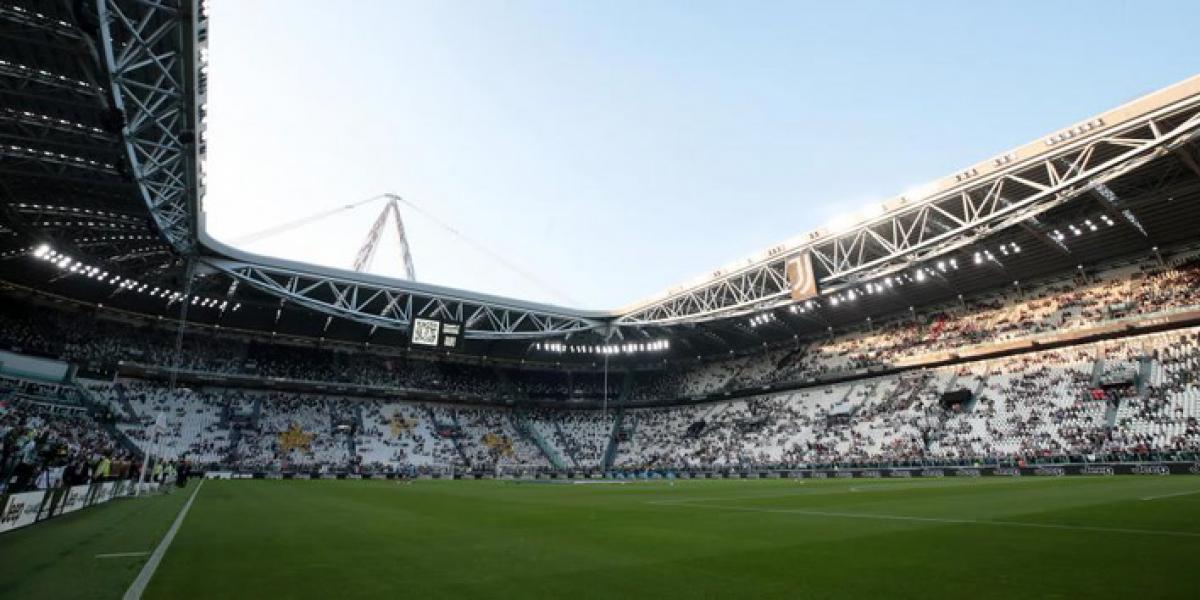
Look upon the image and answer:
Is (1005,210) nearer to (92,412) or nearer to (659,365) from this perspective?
(659,365)

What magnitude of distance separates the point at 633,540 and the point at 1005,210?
2704cm

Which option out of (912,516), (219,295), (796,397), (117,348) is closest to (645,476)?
(796,397)

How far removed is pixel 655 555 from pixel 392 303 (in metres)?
40.1

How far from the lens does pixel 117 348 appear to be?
4844 centimetres

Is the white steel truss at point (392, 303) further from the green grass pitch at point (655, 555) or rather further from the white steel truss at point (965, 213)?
the green grass pitch at point (655, 555)

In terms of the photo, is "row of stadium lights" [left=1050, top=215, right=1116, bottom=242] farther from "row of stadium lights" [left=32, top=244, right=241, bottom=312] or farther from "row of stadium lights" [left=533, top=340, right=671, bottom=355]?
"row of stadium lights" [left=32, top=244, right=241, bottom=312]

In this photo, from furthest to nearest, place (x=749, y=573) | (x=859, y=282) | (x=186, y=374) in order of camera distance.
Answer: (x=186, y=374)
(x=859, y=282)
(x=749, y=573)

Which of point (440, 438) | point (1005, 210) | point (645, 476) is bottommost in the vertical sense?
point (645, 476)

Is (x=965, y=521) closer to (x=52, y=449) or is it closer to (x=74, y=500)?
(x=74, y=500)

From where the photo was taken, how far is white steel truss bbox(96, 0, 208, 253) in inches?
691

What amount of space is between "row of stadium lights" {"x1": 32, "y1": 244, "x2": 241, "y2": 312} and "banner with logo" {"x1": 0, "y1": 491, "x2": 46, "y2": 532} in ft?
105

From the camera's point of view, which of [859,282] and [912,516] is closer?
[912,516]

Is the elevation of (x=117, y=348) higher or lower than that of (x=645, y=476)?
higher

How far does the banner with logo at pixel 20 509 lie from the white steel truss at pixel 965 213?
110 feet
